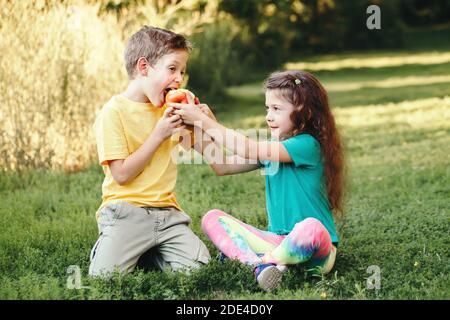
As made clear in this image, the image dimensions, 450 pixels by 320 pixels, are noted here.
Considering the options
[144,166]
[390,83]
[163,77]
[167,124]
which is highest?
[390,83]

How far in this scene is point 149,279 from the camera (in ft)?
10.9

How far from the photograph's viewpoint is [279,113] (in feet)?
12.0

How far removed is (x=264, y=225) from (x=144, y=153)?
129 cm

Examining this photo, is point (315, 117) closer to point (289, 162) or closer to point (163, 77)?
point (289, 162)

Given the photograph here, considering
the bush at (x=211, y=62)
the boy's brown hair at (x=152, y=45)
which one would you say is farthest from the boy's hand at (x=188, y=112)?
the bush at (x=211, y=62)

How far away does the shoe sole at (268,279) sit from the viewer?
3.24 m

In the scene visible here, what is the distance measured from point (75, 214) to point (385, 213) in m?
2.06

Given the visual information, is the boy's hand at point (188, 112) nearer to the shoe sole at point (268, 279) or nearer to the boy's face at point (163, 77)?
the boy's face at point (163, 77)

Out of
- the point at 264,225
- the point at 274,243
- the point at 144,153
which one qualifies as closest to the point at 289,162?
the point at 274,243

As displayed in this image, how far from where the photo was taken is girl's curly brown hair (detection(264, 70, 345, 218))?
11.9 feet

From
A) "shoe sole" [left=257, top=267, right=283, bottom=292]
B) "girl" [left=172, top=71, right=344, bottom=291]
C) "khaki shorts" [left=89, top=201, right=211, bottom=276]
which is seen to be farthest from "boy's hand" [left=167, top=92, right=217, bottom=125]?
"shoe sole" [left=257, top=267, right=283, bottom=292]
